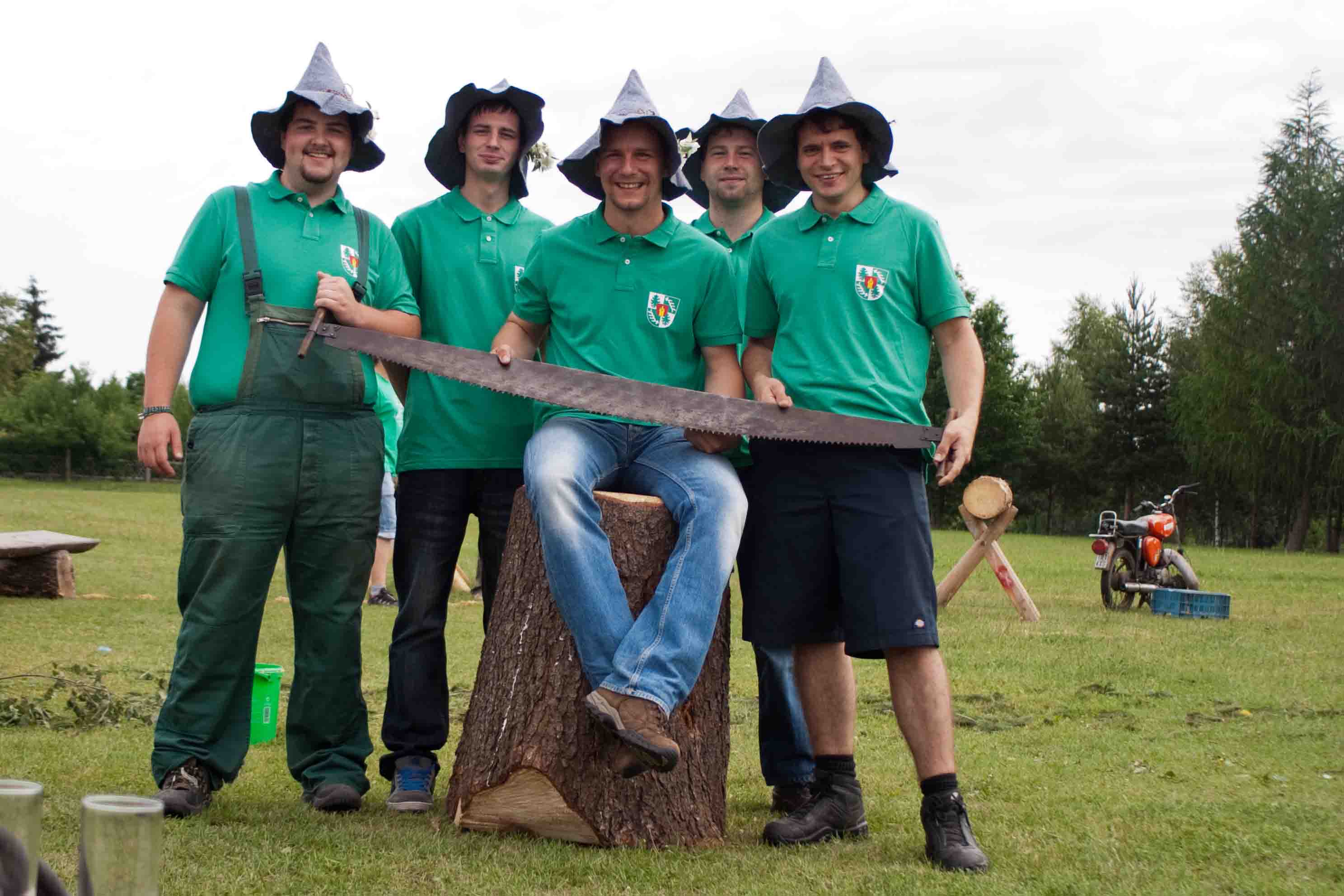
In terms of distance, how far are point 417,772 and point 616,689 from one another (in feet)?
4.21

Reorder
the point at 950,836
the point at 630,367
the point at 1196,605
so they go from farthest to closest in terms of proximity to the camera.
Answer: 1. the point at 1196,605
2. the point at 630,367
3. the point at 950,836

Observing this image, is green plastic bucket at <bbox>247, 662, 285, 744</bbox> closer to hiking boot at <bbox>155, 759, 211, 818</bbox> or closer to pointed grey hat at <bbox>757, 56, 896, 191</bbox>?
hiking boot at <bbox>155, 759, 211, 818</bbox>

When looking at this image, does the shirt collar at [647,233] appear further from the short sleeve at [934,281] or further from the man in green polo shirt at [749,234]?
the short sleeve at [934,281]

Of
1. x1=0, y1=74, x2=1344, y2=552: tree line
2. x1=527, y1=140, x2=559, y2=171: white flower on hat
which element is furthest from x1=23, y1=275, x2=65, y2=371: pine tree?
x1=527, y1=140, x2=559, y2=171: white flower on hat

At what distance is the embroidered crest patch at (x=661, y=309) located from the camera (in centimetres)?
464

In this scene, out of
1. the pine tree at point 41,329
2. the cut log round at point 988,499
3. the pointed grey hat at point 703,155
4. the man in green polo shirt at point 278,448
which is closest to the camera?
the man in green polo shirt at point 278,448

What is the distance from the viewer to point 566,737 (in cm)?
429

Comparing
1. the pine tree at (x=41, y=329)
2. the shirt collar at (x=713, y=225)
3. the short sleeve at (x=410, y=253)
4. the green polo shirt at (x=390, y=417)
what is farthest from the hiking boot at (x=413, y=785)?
the pine tree at (x=41, y=329)

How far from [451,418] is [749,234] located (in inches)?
59.4

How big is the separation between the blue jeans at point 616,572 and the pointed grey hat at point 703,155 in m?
1.41

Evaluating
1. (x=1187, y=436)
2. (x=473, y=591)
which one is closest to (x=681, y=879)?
(x=473, y=591)

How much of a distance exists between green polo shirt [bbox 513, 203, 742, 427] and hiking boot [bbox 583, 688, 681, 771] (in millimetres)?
1073

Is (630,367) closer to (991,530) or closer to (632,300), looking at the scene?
(632,300)

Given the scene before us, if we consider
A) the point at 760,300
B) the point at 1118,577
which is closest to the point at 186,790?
the point at 760,300
